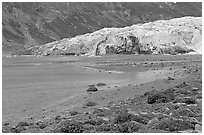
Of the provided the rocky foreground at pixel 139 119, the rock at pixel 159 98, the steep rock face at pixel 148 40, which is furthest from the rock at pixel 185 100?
the steep rock face at pixel 148 40

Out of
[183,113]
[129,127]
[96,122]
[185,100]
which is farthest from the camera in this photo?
[185,100]

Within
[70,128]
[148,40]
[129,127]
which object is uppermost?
[148,40]

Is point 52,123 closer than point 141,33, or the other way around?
point 52,123

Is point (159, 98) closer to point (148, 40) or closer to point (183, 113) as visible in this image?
point (183, 113)

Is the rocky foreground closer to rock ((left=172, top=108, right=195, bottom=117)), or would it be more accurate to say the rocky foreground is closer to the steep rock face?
rock ((left=172, top=108, right=195, bottom=117))

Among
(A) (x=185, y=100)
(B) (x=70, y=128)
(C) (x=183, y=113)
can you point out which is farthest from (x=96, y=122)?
(A) (x=185, y=100)

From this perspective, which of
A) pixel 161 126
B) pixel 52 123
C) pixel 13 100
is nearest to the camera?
pixel 161 126

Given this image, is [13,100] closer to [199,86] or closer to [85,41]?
[199,86]

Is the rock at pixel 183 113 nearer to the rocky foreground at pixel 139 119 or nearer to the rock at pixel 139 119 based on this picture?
the rocky foreground at pixel 139 119

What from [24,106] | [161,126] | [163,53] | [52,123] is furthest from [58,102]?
[163,53]
